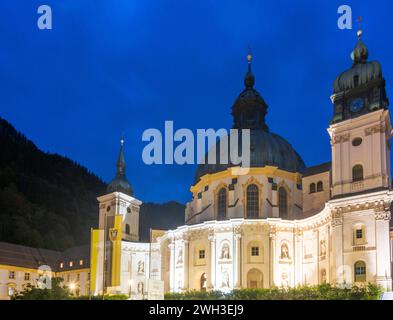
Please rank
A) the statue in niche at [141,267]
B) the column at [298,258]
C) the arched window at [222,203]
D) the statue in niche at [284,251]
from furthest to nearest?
the statue in niche at [141,267] → the arched window at [222,203] → the statue in niche at [284,251] → the column at [298,258]

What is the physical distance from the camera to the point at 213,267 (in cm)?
5553

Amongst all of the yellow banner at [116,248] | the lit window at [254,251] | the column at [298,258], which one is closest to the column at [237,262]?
the lit window at [254,251]

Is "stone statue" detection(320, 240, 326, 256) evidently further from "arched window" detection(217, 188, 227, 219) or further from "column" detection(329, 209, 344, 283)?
"arched window" detection(217, 188, 227, 219)

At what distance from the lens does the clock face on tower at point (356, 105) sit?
4743 centimetres

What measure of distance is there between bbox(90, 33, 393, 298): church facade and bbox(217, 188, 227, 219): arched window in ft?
0.36

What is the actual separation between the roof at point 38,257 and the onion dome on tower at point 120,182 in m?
13.1

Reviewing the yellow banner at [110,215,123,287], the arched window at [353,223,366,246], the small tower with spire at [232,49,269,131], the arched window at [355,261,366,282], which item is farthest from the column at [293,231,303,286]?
the yellow banner at [110,215,123,287]

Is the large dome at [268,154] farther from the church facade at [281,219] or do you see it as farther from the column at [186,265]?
the column at [186,265]

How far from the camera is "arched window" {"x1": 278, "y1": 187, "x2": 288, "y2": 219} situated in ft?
190
